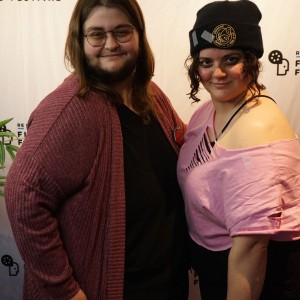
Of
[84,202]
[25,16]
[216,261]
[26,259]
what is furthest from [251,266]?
[25,16]

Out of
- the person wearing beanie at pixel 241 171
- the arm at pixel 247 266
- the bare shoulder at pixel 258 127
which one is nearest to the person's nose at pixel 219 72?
the person wearing beanie at pixel 241 171

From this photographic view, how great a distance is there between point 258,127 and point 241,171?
13cm

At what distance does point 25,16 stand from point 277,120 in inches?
61.3

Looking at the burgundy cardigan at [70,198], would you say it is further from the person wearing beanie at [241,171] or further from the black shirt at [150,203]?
the person wearing beanie at [241,171]

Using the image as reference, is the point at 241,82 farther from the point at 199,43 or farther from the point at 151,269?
the point at 151,269

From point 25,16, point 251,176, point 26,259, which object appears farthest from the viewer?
point 25,16

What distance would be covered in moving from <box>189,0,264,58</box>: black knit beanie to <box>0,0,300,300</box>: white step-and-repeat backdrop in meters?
0.92

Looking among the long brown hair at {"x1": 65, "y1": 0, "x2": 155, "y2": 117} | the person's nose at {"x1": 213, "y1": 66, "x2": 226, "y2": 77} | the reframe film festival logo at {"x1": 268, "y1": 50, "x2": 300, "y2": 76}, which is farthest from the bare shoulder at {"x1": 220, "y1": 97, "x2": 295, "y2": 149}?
the reframe film festival logo at {"x1": 268, "y1": 50, "x2": 300, "y2": 76}

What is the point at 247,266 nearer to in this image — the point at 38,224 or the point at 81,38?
the point at 38,224

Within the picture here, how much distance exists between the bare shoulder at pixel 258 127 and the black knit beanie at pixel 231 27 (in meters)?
0.17

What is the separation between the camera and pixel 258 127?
1018 mm

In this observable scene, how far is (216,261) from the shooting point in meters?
1.23

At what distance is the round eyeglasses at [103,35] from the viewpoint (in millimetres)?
1170

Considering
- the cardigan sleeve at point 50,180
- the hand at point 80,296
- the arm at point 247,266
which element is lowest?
the hand at point 80,296
